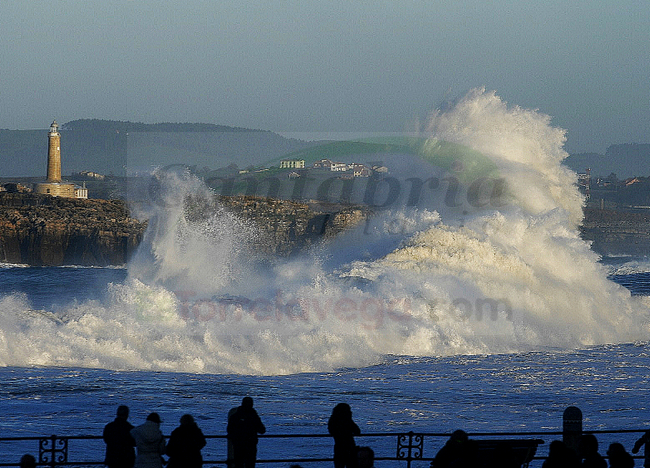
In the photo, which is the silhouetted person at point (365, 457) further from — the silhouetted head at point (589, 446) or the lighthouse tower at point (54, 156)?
the lighthouse tower at point (54, 156)

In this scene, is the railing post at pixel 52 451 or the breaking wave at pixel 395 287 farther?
the breaking wave at pixel 395 287

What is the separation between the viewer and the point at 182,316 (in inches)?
942

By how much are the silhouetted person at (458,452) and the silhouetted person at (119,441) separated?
3.00m

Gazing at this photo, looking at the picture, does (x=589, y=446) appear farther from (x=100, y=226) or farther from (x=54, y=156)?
(x=54, y=156)

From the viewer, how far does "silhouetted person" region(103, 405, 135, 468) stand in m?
9.31

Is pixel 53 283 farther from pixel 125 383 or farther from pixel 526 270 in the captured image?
pixel 125 383

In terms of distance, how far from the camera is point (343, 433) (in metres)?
9.84

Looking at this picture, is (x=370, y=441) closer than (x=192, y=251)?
Yes

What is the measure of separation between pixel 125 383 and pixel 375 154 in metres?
27.7

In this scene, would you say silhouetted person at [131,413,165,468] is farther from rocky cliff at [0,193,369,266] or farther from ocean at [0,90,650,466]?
rocky cliff at [0,193,369,266]

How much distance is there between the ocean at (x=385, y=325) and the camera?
647 inches

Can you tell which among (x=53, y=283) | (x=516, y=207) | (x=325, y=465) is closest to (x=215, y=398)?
(x=325, y=465)

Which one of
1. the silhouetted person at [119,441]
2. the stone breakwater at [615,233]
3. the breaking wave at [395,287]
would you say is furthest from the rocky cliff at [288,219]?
the silhouetted person at [119,441]

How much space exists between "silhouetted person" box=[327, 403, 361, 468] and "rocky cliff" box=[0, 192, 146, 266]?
62.4 meters
